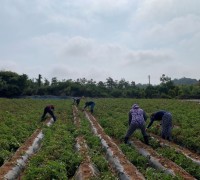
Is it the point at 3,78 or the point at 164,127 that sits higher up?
the point at 3,78

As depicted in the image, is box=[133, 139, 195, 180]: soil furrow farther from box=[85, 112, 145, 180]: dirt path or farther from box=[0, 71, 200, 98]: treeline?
box=[0, 71, 200, 98]: treeline

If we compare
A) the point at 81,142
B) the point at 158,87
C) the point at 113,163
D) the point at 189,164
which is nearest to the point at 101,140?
the point at 81,142

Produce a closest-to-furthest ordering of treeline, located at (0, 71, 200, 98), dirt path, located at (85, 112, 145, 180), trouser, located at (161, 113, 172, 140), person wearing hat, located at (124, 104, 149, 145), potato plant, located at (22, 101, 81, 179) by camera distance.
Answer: potato plant, located at (22, 101, 81, 179) → dirt path, located at (85, 112, 145, 180) → person wearing hat, located at (124, 104, 149, 145) → trouser, located at (161, 113, 172, 140) → treeline, located at (0, 71, 200, 98)

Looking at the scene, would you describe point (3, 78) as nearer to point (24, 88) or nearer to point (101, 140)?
point (24, 88)

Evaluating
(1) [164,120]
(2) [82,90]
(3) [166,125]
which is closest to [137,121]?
(1) [164,120]

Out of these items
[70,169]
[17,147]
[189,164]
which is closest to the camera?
[70,169]

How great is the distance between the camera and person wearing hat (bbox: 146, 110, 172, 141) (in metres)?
15.1

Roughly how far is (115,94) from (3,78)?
28.4 metres

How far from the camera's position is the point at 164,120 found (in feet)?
49.4

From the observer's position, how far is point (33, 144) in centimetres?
1326

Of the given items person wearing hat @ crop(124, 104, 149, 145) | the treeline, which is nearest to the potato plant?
person wearing hat @ crop(124, 104, 149, 145)

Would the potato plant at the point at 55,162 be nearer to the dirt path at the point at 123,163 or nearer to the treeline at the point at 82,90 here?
the dirt path at the point at 123,163

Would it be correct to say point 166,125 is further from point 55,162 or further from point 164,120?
point 55,162

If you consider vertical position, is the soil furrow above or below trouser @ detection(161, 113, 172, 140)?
below
